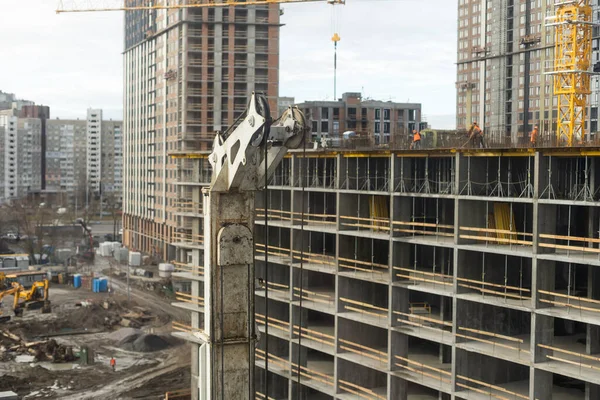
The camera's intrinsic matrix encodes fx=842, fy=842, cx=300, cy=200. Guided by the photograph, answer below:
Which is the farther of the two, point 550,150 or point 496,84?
point 496,84

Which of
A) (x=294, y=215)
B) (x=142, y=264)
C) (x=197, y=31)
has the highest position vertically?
(x=197, y=31)

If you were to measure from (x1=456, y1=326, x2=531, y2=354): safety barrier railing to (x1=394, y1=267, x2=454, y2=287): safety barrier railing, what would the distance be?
82.0 inches

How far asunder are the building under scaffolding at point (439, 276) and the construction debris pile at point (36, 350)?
2577 cm

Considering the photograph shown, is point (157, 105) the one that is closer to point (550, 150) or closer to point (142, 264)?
point (142, 264)

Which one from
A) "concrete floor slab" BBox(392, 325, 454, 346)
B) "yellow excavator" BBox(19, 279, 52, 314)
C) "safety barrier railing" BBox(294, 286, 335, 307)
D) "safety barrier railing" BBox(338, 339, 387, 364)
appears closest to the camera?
"concrete floor slab" BBox(392, 325, 454, 346)

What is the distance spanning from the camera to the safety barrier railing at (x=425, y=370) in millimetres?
31328

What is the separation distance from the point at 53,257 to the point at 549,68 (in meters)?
70.0

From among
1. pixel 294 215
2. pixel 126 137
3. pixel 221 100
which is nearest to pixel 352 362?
pixel 294 215

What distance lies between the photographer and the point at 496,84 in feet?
385

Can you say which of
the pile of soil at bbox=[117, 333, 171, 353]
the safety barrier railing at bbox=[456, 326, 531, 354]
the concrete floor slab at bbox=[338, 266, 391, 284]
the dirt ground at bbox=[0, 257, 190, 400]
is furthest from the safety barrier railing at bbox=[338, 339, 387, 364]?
the pile of soil at bbox=[117, 333, 171, 353]

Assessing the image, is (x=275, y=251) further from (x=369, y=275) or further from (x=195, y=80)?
(x=195, y=80)

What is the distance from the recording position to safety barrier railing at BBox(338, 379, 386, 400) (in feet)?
112

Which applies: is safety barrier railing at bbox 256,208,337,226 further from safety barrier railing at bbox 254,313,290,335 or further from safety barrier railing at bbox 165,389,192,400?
safety barrier railing at bbox 165,389,192,400

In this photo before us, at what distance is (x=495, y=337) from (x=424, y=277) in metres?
4.10
